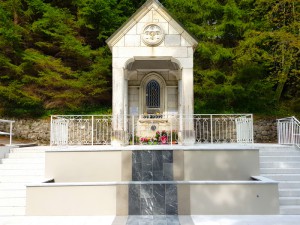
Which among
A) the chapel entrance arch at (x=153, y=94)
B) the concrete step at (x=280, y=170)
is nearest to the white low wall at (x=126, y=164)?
the concrete step at (x=280, y=170)

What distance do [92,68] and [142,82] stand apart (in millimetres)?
6070

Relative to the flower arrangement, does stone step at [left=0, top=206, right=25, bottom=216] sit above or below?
below

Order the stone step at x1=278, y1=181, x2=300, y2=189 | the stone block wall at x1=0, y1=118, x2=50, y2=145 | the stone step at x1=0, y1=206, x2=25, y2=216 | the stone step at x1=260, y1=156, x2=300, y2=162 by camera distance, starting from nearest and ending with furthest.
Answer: the stone step at x1=0, y1=206, x2=25, y2=216, the stone step at x1=278, y1=181, x2=300, y2=189, the stone step at x1=260, y1=156, x2=300, y2=162, the stone block wall at x1=0, y1=118, x2=50, y2=145

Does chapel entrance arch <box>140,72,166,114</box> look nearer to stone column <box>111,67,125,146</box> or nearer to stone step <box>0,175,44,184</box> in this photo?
stone column <box>111,67,125,146</box>

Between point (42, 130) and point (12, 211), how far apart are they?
9898mm

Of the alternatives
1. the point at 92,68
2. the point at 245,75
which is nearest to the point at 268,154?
the point at 245,75

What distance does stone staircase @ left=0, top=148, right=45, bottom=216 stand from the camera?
7.95 m

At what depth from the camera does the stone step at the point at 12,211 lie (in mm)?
7672

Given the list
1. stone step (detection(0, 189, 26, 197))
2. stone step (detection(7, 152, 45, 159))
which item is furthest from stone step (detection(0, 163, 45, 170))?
stone step (detection(0, 189, 26, 197))

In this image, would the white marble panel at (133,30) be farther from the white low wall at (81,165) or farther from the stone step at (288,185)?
the stone step at (288,185)

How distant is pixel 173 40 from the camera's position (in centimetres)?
1114

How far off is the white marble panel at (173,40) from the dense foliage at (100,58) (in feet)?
19.9

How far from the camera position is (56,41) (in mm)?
18297

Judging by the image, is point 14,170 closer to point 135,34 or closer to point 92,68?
point 135,34
